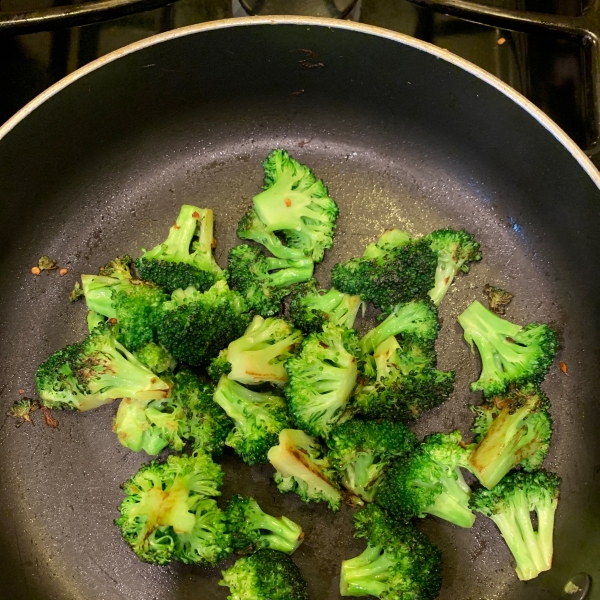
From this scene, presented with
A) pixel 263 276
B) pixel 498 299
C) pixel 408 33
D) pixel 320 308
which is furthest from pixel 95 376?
pixel 408 33

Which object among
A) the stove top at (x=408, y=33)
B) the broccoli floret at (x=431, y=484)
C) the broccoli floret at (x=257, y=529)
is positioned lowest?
the broccoli floret at (x=257, y=529)

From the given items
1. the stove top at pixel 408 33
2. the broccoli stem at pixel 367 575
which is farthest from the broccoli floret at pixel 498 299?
the broccoli stem at pixel 367 575

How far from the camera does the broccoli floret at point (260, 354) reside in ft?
4.84

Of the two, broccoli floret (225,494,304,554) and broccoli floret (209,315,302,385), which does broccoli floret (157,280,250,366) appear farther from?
broccoli floret (225,494,304,554)

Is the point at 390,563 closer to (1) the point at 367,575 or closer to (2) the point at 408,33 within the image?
(1) the point at 367,575

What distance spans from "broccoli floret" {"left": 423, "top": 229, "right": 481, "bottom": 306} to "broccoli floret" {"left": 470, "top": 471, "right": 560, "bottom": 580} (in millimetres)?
566

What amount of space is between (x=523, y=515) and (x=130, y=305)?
1.25 metres

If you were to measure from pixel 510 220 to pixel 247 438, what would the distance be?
109 centimetres

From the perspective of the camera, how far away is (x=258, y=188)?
180 centimetres

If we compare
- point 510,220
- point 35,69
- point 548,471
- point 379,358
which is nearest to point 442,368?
point 379,358

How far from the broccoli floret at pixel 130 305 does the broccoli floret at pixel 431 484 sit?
80cm

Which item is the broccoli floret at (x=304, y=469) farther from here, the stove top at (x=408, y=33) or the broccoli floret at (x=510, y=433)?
the stove top at (x=408, y=33)

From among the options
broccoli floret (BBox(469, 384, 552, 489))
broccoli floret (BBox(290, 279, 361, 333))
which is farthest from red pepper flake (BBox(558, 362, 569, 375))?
broccoli floret (BBox(290, 279, 361, 333))

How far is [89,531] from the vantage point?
1.59 metres
